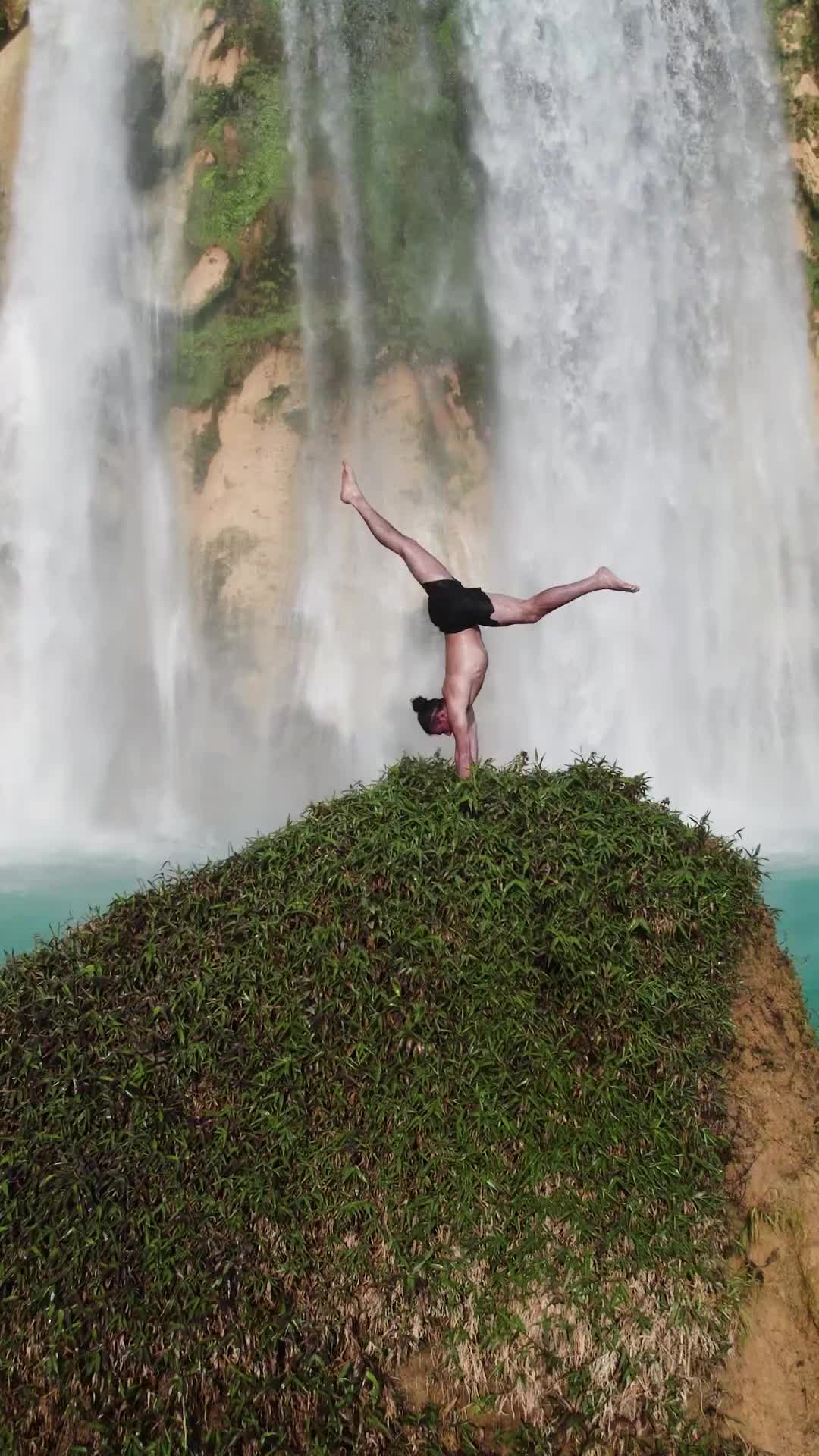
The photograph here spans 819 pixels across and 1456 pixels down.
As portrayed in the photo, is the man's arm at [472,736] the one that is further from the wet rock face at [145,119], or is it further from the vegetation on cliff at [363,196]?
the wet rock face at [145,119]

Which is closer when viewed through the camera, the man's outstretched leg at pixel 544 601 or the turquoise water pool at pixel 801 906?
the man's outstretched leg at pixel 544 601

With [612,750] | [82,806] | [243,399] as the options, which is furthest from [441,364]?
[82,806]

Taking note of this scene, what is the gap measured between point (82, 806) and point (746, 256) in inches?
380

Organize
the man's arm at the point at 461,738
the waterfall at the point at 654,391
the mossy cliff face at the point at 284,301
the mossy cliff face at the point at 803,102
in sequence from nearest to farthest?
the man's arm at the point at 461,738, the waterfall at the point at 654,391, the mossy cliff face at the point at 284,301, the mossy cliff face at the point at 803,102

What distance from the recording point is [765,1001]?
4172mm

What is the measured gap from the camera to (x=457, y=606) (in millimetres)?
5066

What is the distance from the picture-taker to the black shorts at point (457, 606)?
5.07 metres

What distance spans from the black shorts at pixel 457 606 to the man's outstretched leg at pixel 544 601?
5 cm

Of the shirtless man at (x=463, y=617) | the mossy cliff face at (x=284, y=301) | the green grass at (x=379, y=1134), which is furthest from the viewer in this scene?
the mossy cliff face at (x=284, y=301)

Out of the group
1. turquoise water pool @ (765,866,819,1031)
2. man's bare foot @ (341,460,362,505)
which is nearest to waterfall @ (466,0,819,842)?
turquoise water pool @ (765,866,819,1031)

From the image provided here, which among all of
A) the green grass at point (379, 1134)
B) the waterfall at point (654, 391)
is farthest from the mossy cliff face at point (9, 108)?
the green grass at point (379, 1134)

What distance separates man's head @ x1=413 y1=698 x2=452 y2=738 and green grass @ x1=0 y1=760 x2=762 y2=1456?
664 millimetres

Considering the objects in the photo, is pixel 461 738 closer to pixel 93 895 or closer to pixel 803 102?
pixel 93 895

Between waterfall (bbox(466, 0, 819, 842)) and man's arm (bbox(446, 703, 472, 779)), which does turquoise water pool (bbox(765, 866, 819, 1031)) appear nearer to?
waterfall (bbox(466, 0, 819, 842))
